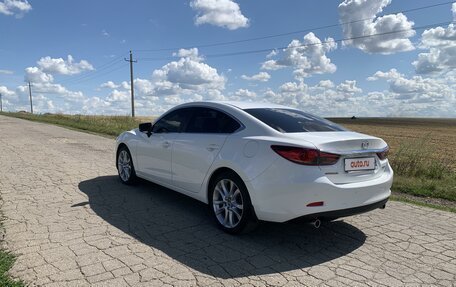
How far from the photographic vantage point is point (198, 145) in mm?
5016

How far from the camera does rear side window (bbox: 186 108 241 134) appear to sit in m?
4.75

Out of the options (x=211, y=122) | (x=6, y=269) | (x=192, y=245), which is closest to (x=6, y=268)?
(x=6, y=269)

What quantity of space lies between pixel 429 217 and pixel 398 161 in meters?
3.83

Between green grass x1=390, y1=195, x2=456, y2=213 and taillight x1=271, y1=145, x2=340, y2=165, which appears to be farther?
green grass x1=390, y1=195, x2=456, y2=213

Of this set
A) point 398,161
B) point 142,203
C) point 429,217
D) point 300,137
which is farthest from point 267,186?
point 398,161

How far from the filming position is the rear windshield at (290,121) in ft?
14.6

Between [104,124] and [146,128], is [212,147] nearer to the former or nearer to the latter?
[146,128]

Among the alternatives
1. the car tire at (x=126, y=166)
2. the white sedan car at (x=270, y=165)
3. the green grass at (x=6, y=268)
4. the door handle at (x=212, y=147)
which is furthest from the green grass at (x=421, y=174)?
the green grass at (x=6, y=268)

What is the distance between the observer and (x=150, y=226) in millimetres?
4773

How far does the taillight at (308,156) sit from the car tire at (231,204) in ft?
2.25

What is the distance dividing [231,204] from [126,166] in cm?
312

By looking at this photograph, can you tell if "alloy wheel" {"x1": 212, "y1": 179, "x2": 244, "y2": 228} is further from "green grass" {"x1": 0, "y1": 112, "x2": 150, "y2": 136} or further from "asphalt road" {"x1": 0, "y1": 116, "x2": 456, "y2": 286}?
"green grass" {"x1": 0, "y1": 112, "x2": 150, "y2": 136}

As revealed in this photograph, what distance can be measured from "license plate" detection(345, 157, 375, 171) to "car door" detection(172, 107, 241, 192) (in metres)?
1.36

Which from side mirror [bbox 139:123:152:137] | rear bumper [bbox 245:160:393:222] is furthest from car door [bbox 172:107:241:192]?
side mirror [bbox 139:123:152:137]
